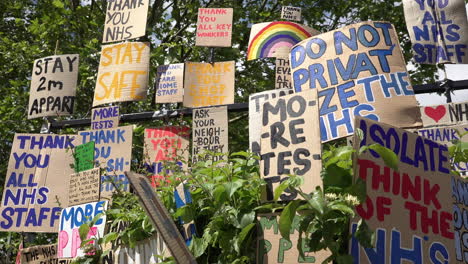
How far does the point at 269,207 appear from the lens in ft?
9.46

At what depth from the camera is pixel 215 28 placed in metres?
7.76

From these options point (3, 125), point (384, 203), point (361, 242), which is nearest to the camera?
point (361, 242)

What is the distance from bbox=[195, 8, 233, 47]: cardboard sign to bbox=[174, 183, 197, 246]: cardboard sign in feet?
15.6

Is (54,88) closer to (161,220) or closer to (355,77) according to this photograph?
(355,77)

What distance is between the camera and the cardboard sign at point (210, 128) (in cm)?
673

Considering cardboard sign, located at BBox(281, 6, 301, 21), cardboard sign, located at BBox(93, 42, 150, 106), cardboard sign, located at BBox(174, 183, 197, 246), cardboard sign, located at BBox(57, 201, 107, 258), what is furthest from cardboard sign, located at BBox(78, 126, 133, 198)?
cardboard sign, located at BBox(281, 6, 301, 21)

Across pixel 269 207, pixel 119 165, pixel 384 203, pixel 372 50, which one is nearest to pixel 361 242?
pixel 384 203

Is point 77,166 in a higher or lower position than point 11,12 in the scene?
lower

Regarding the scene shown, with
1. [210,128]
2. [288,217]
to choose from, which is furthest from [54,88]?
[288,217]

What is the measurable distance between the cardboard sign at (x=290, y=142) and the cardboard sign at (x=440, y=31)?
12.4 ft

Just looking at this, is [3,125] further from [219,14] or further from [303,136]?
[303,136]

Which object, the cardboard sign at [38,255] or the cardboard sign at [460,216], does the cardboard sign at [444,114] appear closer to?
the cardboard sign at [460,216]

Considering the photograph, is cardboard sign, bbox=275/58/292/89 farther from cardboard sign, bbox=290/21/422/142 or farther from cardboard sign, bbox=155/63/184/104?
cardboard sign, bbox=290/21/422/142

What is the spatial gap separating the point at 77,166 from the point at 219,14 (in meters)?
3.33
